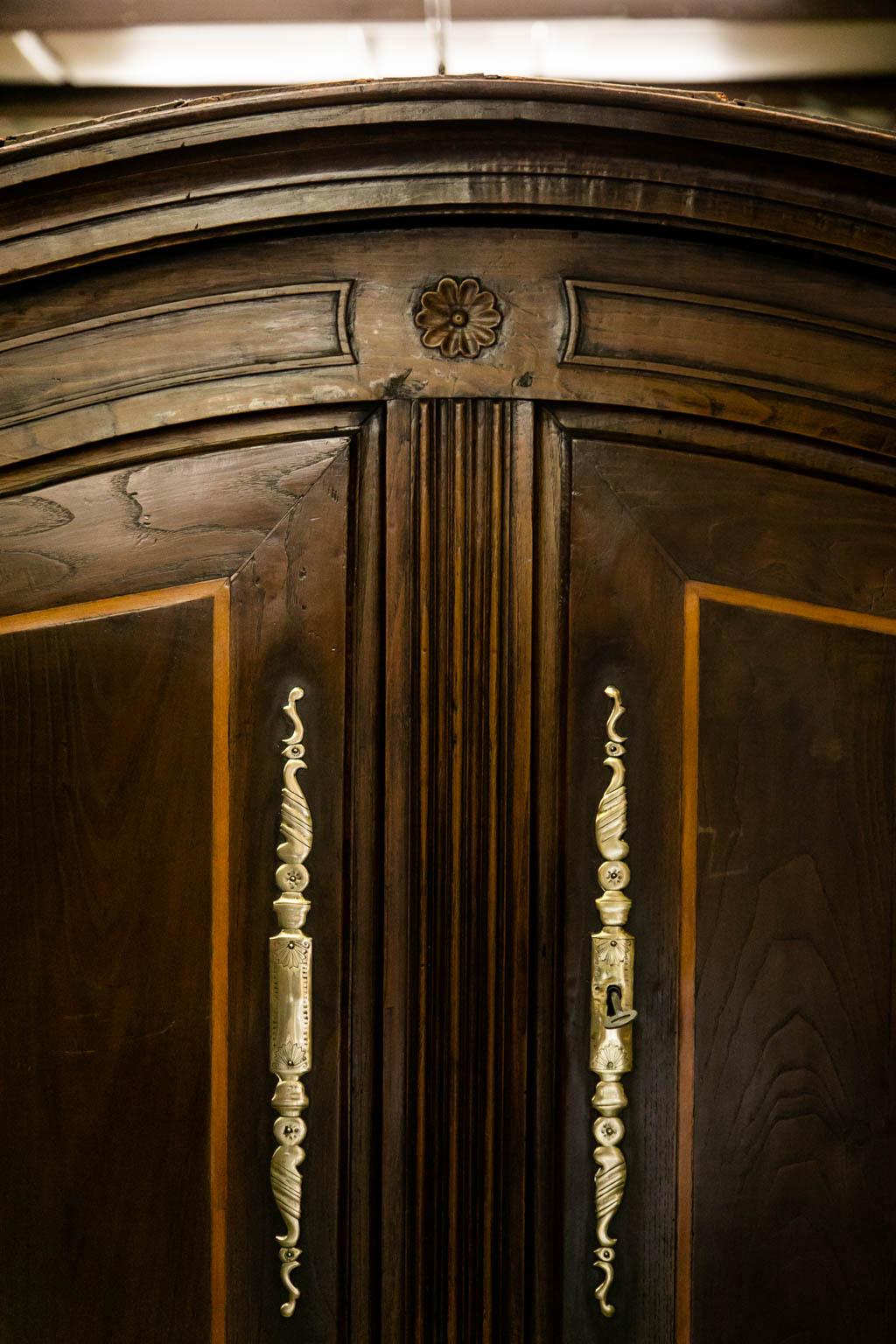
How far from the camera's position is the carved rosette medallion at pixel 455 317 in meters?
0.71

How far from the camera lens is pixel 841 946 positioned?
2.36ft

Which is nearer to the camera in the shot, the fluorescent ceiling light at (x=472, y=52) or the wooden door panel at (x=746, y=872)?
the wooden door panel at (x=746, y=872)

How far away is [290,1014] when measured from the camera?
0.71 m

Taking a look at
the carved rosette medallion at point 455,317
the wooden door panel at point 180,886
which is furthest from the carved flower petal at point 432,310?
the wooden door panel at point 180,886

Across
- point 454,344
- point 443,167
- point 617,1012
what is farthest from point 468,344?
point 617,1012

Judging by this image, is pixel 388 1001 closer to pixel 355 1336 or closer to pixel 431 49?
pixel 355 1336

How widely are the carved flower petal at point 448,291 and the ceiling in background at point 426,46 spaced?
34cm

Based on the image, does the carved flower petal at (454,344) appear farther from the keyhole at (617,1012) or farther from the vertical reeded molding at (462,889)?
the keyhole at (617,1012)

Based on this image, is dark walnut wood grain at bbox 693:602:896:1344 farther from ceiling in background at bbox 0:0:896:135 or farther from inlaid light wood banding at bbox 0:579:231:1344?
ceiling in background at bbox 0:0:896:135

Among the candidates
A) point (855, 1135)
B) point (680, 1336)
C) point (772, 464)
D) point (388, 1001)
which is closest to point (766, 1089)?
point (855, 1135)

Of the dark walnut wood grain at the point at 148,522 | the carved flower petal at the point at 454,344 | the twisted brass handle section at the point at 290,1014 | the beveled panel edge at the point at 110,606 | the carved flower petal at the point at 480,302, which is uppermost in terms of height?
the carved flower petal at the point at 480,302

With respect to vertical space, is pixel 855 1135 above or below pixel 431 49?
below

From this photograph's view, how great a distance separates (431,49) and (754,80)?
313mm

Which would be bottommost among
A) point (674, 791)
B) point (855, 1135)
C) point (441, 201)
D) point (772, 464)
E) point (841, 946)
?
point (855, 1135)
